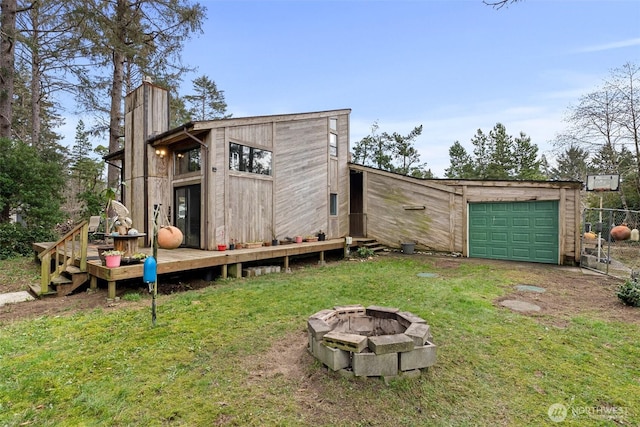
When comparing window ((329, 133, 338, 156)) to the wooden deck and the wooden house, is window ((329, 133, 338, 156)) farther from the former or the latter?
the wooden deck

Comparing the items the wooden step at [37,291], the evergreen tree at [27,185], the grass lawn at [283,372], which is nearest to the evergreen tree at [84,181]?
the evergreen tree at [27,185]

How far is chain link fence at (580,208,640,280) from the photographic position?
7240 mm

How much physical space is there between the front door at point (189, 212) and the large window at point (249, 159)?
1.24 m

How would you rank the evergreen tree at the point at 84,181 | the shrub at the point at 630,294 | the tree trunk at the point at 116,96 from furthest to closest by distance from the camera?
the evergreen tree at the point at 84,181, the tree trunk at the point at 116,96, the shrub at the point at 630,294

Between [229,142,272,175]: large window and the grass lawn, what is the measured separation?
456 centimetres

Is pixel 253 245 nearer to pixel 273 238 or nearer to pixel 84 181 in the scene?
pixel 273 238

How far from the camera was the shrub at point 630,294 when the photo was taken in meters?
4.80

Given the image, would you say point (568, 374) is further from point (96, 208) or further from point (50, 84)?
point (50, 84)

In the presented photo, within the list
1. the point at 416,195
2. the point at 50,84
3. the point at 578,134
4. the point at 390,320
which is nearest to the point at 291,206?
the point at 416,195

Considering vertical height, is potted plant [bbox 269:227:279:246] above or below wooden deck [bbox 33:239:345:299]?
above

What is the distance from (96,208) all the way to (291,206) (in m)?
8.74

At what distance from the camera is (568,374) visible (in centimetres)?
275

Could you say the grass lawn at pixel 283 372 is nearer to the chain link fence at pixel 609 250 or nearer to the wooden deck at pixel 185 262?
the wooden deck at pixel 185 262

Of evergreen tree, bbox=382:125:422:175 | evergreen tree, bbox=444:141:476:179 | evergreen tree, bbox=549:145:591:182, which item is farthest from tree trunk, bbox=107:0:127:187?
evergreen tree, bbox=444:141:476:179
